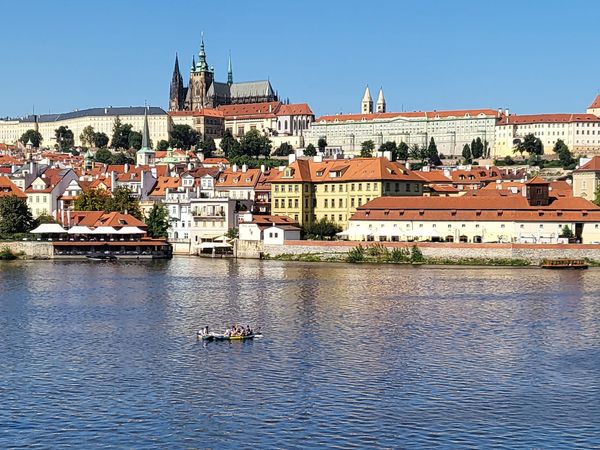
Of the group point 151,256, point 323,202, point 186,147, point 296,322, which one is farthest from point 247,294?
point 186,147

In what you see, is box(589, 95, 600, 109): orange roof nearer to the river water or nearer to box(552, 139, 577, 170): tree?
box(552, 139, 577, 170): tree

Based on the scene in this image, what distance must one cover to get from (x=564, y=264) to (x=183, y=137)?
12130cm

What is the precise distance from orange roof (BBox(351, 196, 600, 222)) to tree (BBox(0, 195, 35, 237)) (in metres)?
22.1

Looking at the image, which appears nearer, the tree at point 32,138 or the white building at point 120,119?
the white building at point 120,119

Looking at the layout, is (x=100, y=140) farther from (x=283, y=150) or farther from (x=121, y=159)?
(x=283, y=150)

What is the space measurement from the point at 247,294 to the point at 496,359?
55.8ft

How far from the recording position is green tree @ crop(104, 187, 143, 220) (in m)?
73.9

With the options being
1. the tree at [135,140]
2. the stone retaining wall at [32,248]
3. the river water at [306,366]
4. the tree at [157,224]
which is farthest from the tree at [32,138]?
the river water at [306,366]

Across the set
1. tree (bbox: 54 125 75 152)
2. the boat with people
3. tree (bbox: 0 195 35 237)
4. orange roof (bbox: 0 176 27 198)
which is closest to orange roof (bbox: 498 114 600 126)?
tree (bbox: 54 125 75 152)

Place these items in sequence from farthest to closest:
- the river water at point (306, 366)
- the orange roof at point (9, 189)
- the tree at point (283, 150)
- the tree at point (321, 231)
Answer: the tree at point (283, 150)
the orange roof at point (9, 189)
the tree at point (321, 231)
the river water at point (306, 366)

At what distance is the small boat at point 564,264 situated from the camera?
2211 inches

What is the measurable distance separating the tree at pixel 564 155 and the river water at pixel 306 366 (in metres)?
89.5

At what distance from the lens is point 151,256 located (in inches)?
2628

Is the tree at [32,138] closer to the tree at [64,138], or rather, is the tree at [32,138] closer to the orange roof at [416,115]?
the tree at [64,138]
